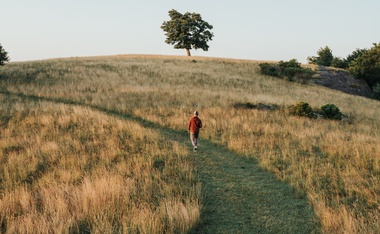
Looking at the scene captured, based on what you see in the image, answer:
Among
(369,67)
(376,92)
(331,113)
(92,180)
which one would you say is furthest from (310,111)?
(369,67)

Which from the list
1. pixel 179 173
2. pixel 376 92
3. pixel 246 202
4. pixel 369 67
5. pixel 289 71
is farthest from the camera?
pixel 369 67

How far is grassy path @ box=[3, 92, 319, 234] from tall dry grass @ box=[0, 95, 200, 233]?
46 cm

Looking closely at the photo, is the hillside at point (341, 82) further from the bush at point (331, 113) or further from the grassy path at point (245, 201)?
the grassy path at point (245, 201)

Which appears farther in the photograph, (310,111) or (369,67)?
(369,67)

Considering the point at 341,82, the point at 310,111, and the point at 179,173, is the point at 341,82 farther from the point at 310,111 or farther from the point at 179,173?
the point at 179,173

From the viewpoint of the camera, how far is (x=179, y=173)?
723cm

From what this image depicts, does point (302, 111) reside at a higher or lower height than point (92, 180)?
higher

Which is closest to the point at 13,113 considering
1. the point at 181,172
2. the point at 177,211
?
the point at 181,172

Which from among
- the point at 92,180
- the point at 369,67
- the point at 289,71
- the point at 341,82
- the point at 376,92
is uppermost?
the point at 369,67

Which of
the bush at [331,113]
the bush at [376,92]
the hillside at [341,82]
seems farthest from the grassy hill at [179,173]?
the bush at [376,92]

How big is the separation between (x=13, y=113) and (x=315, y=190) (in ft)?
46.9

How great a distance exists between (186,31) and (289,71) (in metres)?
26.9

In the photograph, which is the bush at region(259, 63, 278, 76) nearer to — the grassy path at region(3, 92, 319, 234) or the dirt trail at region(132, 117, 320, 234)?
the grassy path at region(3, 92, 319, 234)

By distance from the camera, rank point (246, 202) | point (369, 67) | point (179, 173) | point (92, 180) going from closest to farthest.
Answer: point (246, 202) < point (92, 180) < point (179, 173) < point (369, 67)
